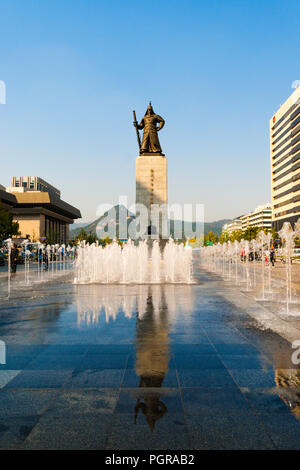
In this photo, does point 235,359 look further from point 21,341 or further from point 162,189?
point 162,189

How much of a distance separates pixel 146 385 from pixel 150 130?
3473 cm

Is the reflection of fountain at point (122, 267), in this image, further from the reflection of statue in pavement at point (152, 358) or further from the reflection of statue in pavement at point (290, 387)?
the reflection of statue in pavement at point (290, 387)

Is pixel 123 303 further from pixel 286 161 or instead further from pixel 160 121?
pixel 286 161

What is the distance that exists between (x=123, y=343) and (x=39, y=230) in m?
78.4

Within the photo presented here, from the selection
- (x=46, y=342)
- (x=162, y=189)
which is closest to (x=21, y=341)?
(x=46, y=342)

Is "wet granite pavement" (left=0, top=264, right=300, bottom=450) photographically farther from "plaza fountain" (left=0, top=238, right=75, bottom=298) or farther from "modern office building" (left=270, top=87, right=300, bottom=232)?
"modern office building" (left=270, top=87, right=300, bottom=232)

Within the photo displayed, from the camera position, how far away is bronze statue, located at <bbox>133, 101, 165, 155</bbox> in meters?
35.8

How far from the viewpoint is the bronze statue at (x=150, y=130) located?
35750 millimetres

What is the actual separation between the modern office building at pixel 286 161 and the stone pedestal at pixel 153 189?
47515 millimetres

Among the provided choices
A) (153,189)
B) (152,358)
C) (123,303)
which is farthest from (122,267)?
(152,358)

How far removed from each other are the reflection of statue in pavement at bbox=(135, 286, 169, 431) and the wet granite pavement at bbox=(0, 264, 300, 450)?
0.02 metres

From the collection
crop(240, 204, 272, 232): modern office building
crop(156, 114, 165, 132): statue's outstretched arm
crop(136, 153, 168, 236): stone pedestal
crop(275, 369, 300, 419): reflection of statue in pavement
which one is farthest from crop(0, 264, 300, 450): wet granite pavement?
crop(240, 204, 272, 232): modern office building

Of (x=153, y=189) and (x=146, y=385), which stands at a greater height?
(x=153, y=189)

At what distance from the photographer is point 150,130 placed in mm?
35875
